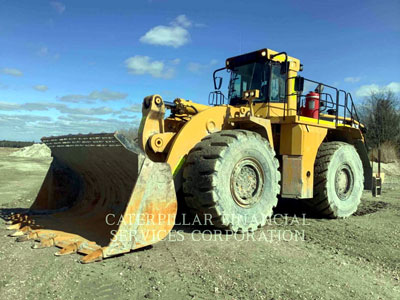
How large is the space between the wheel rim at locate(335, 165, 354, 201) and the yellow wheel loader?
0.02m

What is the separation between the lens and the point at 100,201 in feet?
19.2

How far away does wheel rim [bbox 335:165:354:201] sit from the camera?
7.60 metres

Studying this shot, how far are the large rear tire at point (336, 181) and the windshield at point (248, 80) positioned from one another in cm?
183

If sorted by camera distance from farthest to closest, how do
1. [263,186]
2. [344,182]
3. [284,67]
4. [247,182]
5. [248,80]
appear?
[344,182], [248,80], [284,67], [263,186], [247,182]

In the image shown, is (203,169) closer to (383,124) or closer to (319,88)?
(319,88)

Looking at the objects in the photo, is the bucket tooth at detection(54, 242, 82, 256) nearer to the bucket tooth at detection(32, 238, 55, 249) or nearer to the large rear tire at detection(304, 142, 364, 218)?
the bucket tooth at detection(32, 238, 55, 249)

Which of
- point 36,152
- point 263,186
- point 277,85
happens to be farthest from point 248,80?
point 36,152

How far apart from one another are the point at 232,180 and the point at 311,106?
3.35 metres

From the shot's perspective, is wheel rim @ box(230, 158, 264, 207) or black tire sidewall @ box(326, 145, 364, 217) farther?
black tire sidewall @ box(326, 145, 364, 217)

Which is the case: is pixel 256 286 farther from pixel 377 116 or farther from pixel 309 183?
pixel 377 116

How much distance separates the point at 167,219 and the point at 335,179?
4492mm

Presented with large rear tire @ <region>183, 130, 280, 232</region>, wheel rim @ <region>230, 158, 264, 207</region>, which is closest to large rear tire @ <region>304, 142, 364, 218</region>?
large rear tire @ <region>183, 130, 280, 232</region>

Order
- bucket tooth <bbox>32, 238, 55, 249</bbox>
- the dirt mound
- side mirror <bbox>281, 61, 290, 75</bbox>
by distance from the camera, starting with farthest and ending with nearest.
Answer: the dirt mound < side mirror <bbox>281, 61, 290, 75</bbox> < bucket tooth <bbox>32, 238, 55, 249</bbox>

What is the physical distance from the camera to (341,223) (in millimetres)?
6934
